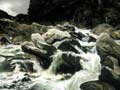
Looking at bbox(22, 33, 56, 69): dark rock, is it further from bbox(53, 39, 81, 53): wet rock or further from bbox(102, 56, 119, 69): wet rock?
bbox(102, 56, 119, 69): wet rock

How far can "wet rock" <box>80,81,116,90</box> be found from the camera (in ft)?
83.9

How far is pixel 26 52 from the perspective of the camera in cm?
3275

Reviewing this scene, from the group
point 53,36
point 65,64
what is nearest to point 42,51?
point 65,64

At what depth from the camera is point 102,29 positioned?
43.9 meters

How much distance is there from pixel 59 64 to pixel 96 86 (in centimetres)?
537

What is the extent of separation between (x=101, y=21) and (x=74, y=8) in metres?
5.53

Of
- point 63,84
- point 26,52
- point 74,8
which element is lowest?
point 63,84

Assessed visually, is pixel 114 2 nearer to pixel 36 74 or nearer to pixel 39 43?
pixel 39 43

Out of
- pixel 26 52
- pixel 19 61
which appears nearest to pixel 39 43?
pixel 26 52

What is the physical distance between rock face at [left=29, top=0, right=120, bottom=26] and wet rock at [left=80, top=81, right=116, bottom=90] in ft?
72.4

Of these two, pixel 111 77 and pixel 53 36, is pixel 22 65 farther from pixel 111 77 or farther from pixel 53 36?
pixel 53 36

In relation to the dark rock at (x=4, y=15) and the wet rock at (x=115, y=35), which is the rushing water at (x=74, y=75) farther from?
the dark rock at (x=4, y=15)

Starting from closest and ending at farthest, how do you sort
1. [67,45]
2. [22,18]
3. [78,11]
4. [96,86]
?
1. [96,86]
2. [67,45]
3. [78,11]
4. [22,18]

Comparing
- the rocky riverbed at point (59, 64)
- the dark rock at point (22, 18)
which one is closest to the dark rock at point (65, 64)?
the rocky riverbed at point (59, 64)
